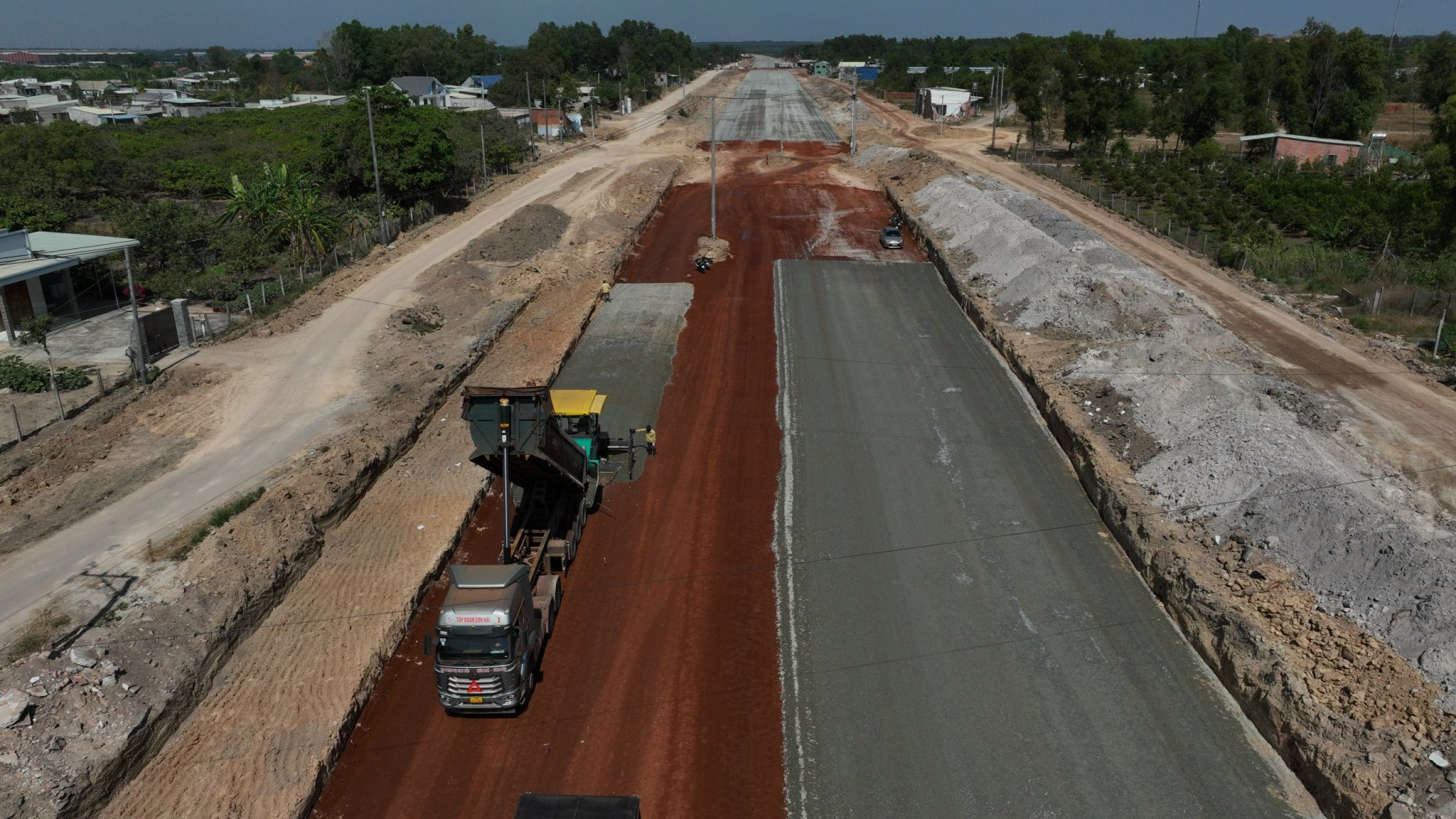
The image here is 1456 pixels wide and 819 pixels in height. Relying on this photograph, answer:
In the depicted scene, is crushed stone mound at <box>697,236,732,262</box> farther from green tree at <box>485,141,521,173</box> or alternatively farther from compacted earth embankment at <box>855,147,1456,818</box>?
green tree at <box>485,141,521,173</box>

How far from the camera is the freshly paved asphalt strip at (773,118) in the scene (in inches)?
3760

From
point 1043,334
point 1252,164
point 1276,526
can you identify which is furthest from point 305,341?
point 1252,164

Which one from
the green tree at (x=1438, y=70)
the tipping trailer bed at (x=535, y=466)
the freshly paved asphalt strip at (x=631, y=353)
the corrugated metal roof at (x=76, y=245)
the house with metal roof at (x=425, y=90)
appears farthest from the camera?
the house with metal roof at (x=425, y=90)

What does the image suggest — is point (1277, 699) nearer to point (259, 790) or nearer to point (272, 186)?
point (259, 790)

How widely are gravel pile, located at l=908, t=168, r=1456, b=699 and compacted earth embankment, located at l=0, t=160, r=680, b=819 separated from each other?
18401 millimetres

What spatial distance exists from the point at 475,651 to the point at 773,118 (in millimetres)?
106397

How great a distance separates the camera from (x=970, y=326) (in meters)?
36.8

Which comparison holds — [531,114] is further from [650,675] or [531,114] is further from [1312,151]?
[650,675]

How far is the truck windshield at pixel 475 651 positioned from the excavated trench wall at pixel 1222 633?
43.2ft

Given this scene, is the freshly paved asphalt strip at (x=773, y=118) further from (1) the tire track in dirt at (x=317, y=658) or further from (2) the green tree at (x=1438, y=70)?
(1) the tire track in dirt at (x=317, y=658)

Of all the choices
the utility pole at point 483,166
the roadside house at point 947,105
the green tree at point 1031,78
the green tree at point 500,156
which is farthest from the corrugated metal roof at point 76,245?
the roadside house at point 947,105

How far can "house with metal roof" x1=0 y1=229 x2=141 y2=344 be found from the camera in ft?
115

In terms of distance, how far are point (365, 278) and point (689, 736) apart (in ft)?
110

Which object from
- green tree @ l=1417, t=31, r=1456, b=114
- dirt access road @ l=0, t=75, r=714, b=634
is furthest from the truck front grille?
green tree @ l=1417, t=31, r=1456, b=114
